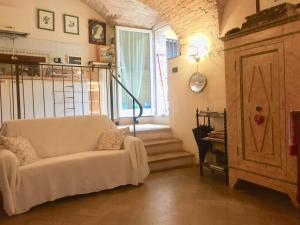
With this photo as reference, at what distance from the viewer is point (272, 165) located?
2773 mm

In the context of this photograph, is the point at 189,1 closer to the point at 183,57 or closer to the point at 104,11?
the point at 183,57

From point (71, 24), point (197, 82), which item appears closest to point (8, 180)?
point (197, 82)

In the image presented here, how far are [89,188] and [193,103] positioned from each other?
2.23m

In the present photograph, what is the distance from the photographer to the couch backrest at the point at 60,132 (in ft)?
10.8

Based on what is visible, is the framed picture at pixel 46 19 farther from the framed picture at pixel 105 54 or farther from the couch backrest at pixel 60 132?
the couch backrest at pixel 60 132

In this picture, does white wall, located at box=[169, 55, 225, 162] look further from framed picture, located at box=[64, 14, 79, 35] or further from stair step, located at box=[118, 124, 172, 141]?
framed picture, located at box=[64, 14, 79, 35]

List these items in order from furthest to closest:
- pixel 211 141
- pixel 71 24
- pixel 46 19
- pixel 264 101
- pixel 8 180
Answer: pixel 71 24
pixel 46 19
pixel 211 141
pixel 264 101
pixel 8 180

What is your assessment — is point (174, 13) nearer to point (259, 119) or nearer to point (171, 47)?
point (171, 47)

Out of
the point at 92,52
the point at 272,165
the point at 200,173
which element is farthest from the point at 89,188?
the point at 92,52

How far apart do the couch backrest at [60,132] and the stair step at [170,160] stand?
0.88 meters

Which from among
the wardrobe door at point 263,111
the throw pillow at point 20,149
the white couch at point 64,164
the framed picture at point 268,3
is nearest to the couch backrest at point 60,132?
the white couch at point 64,164

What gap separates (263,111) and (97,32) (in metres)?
4.27

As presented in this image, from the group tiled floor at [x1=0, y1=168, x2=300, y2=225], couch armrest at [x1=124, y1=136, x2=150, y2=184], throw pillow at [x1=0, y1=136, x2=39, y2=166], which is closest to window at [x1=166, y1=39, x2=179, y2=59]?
couch armrest at [x1=124, y1=136, x2=150, y2=184]

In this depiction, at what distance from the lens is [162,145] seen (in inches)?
184
